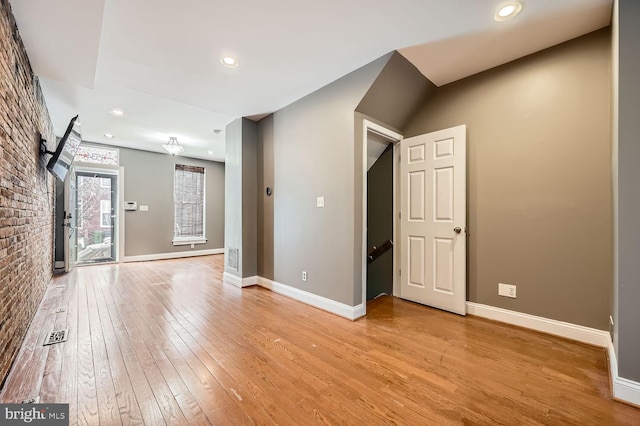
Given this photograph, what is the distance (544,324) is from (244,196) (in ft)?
12.8

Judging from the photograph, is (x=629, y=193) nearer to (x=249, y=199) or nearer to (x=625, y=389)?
(x=625, y=389)

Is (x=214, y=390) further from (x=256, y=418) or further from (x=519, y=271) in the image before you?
(x=519, y=271)

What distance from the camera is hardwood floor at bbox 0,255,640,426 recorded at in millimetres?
1446

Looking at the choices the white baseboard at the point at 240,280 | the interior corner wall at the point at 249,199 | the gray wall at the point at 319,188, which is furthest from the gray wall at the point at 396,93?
the white baseboard at the point at 240,280

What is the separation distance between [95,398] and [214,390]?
2.23 ft

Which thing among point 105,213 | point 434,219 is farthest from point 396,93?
point 105,213

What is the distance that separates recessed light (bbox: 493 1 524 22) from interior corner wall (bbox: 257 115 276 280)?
288cm

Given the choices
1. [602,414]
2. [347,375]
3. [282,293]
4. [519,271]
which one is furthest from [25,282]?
[519,271]

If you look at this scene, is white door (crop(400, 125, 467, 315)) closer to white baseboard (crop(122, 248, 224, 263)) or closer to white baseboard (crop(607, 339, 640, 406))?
white baseboard (crop(607, 339, 640, 406))

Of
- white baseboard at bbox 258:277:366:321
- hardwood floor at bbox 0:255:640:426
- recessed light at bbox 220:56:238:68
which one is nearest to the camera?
hardwood floor at bbox 0:255:640:426

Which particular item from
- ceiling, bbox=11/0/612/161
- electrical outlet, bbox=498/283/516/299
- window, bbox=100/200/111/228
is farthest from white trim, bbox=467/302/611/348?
window, bbox=100/200/111/228

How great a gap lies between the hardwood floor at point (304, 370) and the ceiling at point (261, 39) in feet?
8.13

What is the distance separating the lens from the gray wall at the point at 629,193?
1.52 meters

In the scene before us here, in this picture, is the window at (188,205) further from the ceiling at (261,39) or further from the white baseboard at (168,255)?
the ceiling at (261,39)
